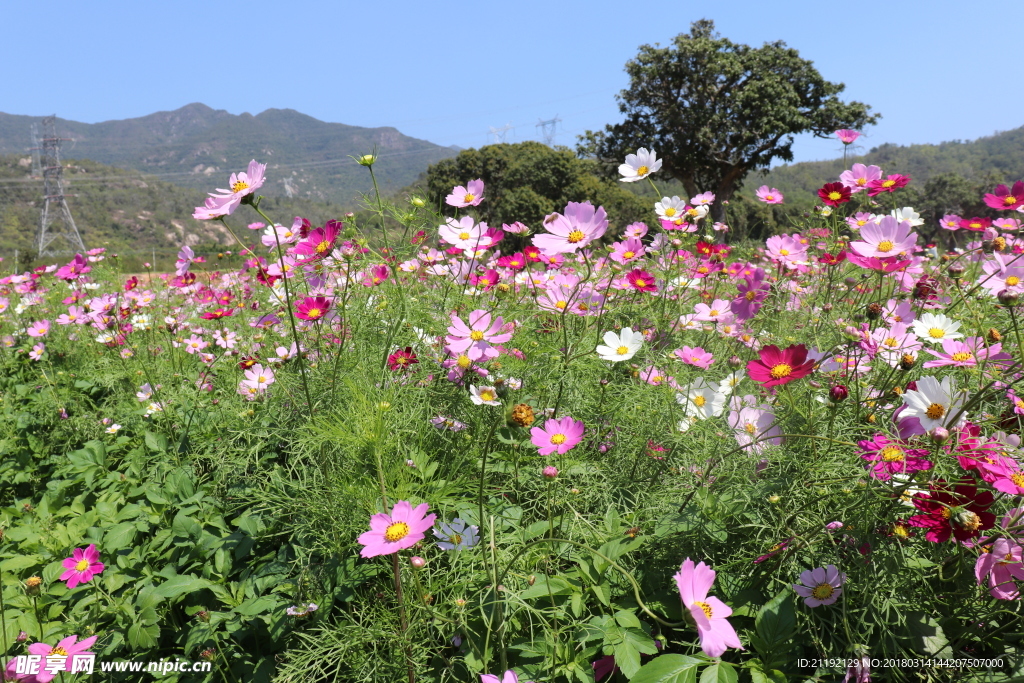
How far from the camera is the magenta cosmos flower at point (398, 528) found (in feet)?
2.42

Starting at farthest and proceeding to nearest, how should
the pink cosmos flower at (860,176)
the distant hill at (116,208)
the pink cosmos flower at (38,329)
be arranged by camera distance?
the distant hill at (116,208) → the pink cosmos flower at (38,329) → the pink cosmos flower at (860,176)

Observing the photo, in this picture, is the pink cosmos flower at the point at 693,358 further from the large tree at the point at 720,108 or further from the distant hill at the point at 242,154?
the distant hill at the point at 242,154

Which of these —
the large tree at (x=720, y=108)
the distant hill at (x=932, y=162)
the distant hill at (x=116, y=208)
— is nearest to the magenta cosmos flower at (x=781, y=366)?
the large tree at (x=720, y=108)

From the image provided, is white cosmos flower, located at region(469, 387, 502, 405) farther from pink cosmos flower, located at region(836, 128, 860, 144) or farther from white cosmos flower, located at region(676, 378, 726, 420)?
pink cosmos flower, located at region(836, 128, 860, 144)

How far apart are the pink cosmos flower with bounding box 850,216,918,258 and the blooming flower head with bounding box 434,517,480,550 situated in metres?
1.03

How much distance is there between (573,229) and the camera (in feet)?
4.24

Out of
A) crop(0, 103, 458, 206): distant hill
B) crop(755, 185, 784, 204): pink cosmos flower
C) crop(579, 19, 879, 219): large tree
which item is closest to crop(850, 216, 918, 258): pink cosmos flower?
crop(755, 185, 784, 204): pink cosmos flower

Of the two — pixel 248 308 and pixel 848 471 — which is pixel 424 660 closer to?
pixel 848 471

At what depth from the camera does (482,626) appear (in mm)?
981

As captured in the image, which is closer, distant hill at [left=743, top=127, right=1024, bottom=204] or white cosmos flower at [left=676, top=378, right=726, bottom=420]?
white cosmos flower at [left=676, top=378, right=726, bottom=420]

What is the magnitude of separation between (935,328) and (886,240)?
0.78ft

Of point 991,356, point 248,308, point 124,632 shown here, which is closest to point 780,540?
point 991,356

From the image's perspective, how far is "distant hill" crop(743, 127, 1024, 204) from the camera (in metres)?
52.8

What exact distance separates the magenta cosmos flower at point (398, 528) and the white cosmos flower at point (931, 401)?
2.71 ft
